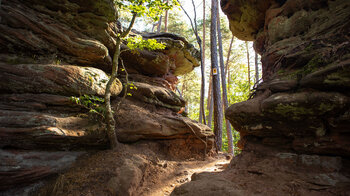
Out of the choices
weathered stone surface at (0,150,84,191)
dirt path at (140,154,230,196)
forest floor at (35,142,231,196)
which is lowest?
dirt path at (140,154,230,196)

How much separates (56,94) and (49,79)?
18.7 inches

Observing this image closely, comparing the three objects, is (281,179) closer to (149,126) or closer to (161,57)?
(149,126)

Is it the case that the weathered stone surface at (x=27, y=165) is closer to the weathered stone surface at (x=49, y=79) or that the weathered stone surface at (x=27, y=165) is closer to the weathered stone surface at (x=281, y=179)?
the weathered stone surface at (x=49, y=79)

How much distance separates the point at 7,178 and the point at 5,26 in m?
4.44

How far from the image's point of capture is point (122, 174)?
401cm

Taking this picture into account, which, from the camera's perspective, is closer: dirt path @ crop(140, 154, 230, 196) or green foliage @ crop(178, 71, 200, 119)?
dirt path @ crop(140, 154, 230, 196)

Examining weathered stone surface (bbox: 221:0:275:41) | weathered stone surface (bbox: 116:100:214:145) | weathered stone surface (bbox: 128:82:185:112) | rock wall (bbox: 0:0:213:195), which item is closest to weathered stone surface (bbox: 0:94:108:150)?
rock wall (bbox: 0:0:213:195)

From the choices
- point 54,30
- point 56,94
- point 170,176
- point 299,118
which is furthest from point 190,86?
point 299,118

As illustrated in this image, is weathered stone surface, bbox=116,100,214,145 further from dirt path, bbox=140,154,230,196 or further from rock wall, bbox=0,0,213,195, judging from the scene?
dirt path, bbox=140,154,230,196

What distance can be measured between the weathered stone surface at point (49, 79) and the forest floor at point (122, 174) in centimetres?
216

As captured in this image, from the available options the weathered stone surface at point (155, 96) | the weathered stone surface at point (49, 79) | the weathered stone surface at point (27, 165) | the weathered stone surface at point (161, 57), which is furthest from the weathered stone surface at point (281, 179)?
the weathered stone surface at point (161, 57)

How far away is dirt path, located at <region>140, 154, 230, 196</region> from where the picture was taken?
4.53 meters

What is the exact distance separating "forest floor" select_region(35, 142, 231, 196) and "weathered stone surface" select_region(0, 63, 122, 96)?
2164mm

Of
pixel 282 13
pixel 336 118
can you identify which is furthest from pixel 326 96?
pixel 282 13
